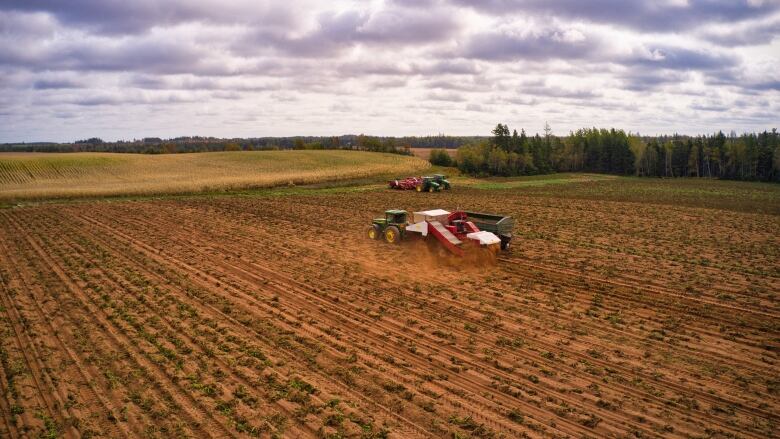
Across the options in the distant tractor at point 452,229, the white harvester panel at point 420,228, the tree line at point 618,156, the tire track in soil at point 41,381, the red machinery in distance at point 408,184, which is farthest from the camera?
the tree line at point 618,156

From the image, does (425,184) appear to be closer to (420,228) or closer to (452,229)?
(420,228)

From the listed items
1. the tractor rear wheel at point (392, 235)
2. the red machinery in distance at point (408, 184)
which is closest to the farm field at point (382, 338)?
the tractor rear wheel at point (392, 235)

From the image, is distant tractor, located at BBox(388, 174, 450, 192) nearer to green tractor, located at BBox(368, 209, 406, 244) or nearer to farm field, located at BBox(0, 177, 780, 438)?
farm field, located at BBox(0, 177, 780, 438)

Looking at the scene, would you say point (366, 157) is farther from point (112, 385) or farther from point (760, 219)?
point (112, 385)

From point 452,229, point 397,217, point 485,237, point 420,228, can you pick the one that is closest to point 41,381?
point 420,228

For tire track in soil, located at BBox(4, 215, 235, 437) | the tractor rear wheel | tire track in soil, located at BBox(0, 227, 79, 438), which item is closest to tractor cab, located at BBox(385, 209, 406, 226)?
the tractor rear wheel

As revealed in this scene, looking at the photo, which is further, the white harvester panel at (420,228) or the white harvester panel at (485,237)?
the white harvester panel at (420,228)

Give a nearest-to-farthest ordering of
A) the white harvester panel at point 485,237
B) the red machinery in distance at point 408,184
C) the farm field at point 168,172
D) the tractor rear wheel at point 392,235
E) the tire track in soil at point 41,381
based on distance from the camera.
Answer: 1. the tire track in soil at point 41,381
2. the white harvester panel at point 485,237
3. the tractor rear wheel at point 392,235
4. the red machinery in distance at point 408,184
5. the farm field at point 168,172

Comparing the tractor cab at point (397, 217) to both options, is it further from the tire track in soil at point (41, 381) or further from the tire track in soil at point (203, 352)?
the tire track in soil at point (41, 381)
